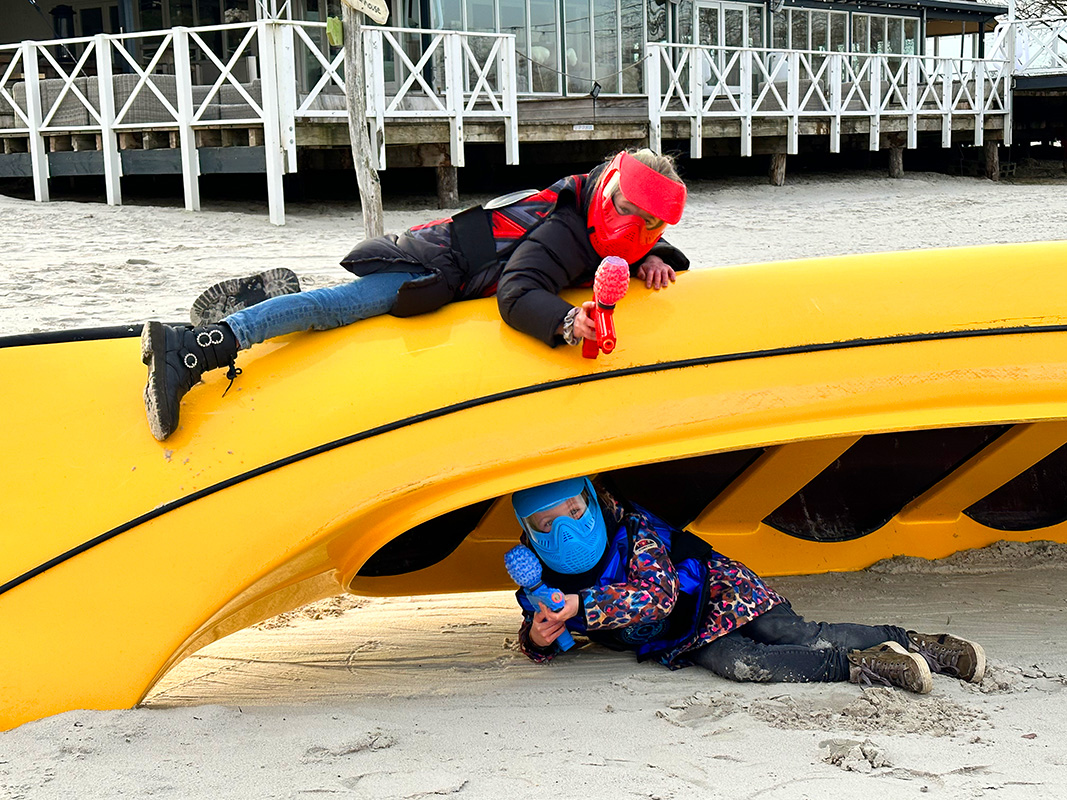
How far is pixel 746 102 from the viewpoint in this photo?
16234 millimetres

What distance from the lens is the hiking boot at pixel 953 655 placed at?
286 cm

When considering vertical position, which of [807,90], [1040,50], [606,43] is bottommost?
[807,90]

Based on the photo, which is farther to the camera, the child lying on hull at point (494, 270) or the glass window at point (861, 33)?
the glass window at point (861, 33)

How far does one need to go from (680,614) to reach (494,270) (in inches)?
42.8

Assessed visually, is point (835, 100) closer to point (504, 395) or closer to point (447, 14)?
point (447, 14)

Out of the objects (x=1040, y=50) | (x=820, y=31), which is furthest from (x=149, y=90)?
(x=1040, y=50)

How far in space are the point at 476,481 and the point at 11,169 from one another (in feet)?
40.5

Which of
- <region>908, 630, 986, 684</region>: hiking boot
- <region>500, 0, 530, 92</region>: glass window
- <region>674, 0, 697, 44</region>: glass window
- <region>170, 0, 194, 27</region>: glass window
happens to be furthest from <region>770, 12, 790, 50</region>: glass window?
<region>908, 630, 986, 684</region>: hiking boot

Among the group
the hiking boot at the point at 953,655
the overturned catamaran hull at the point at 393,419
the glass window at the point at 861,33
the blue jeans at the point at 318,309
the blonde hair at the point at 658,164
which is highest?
the glass window at the point at 861,33

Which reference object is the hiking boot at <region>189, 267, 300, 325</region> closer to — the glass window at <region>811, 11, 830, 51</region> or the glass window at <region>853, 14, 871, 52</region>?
the glass window at <region>811, 11, 830, 51</region>

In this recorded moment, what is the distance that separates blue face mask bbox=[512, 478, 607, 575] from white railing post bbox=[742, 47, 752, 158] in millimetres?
14159

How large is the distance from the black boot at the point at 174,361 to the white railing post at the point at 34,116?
10.8 metres

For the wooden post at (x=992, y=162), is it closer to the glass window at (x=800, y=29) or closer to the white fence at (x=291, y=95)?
the white fence at (x=291, y=95)

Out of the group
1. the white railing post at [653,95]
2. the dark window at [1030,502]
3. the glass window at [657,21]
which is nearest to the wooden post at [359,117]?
the dark window at [1030,502]
